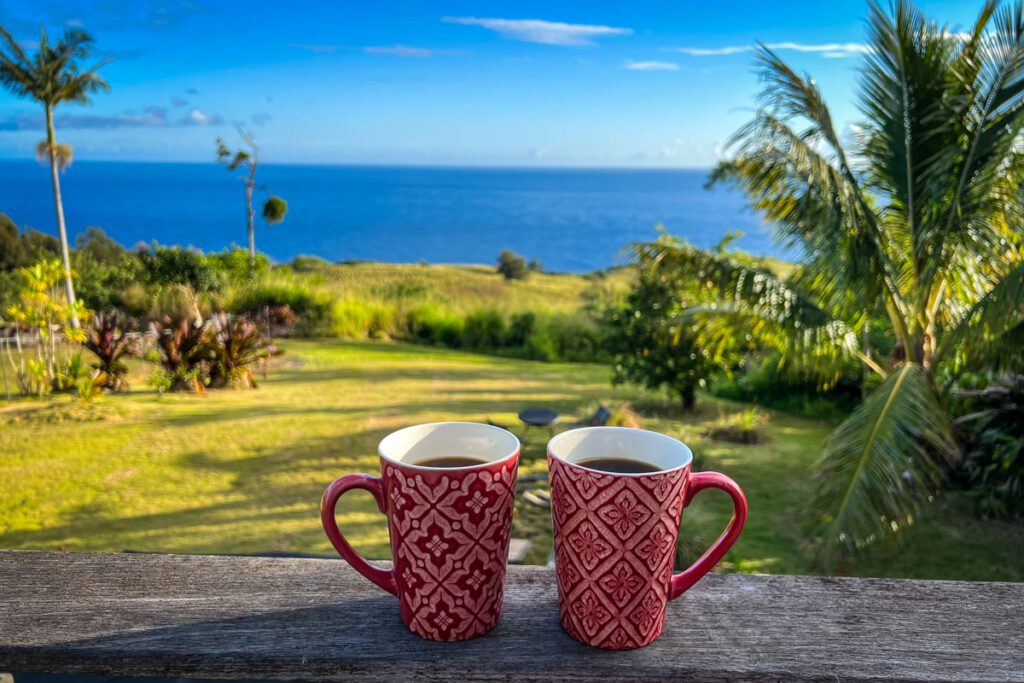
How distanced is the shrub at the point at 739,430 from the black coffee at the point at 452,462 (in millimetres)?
6113

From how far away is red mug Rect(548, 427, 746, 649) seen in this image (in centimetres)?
73

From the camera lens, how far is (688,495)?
80 cm

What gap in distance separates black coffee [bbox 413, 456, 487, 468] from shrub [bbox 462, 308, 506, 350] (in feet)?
36.2

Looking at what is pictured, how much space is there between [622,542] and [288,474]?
186 inches

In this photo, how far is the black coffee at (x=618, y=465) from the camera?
833 mm

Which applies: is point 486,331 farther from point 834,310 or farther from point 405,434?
point 405,434

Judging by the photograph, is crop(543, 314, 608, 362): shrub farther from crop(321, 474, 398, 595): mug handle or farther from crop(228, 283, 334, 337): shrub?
crop(321, 474, 398, 595): mug handle

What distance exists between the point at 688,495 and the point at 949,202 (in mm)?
4629

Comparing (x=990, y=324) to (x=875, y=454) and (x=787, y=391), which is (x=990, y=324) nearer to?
(x=875, y=454)

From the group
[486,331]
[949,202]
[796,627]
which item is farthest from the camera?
[486,331]

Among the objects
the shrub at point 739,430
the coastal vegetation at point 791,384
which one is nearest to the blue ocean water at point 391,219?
the shrub at point 739,430

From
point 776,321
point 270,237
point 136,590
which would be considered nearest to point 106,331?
point 776,321

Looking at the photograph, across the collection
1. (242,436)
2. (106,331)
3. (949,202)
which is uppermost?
(949,202)

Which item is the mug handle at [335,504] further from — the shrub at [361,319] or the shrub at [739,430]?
the shrub at [361,319]
